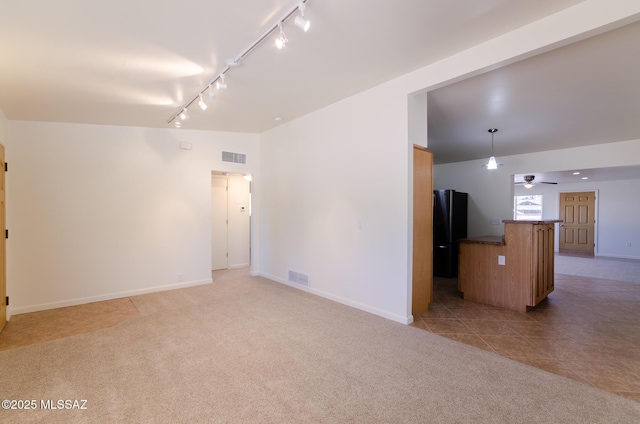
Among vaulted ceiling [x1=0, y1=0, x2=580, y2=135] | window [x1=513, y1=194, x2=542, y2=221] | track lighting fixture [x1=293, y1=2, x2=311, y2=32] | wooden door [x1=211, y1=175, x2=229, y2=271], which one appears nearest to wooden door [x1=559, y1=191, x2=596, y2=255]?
window [x1=513, y1=194, x2=542, y2=221]

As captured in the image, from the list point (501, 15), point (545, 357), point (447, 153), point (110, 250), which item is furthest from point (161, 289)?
point (447, 153)

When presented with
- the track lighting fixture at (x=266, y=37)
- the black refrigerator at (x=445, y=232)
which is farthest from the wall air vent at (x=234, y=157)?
the black refrigerator at (x=445, y=232)

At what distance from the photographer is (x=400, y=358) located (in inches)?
103

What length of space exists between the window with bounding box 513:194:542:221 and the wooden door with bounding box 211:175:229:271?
9.92 m

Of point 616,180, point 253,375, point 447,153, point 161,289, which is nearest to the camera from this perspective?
point 253,375

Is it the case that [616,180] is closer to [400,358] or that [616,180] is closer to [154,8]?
[400,358]

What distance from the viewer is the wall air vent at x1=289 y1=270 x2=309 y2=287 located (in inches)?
189

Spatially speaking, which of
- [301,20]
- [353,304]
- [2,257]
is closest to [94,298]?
[2,257]

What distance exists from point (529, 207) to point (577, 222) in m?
1.50

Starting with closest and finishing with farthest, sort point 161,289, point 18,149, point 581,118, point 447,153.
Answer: point 18,149
point 581,118
point 161,289
point 447,153

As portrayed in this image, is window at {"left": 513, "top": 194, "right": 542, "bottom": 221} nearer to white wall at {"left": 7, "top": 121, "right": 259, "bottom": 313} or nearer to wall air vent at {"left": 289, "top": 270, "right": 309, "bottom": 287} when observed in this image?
wall air vent at {"left": 289, "top": 270, "right": 309, "bottom": 287}

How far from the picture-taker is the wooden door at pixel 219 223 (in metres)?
6.59

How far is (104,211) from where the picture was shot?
14.8ft

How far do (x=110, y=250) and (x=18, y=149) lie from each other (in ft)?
5.81
